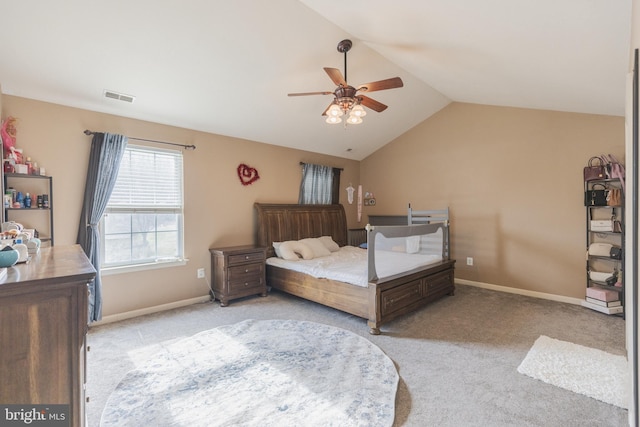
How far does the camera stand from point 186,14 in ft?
7.70

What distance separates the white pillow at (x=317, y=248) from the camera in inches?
176

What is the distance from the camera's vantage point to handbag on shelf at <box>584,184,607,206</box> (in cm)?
351

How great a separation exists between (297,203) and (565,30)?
3.90 metres

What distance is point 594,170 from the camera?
11.8 feet

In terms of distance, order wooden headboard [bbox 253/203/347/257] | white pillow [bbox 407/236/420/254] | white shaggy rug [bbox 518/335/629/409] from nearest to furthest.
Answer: white shaggy rug [bbox 518/335/629/409] → white pillow [bbox 407/236/420/254] → wooden headboard [bbox 253/203/347/257]

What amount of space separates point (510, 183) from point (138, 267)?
5.07 metres

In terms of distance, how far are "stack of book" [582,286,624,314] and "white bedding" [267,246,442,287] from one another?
173cm

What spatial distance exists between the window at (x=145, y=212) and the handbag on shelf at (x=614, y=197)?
5.07 m

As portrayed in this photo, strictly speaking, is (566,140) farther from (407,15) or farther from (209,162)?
(209,162)

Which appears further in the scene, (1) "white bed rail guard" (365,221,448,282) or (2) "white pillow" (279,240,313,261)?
(2) "white pillow" (279,240,313,261)

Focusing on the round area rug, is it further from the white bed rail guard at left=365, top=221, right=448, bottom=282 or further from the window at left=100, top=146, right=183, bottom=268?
the window at left=100, top=146, right=183, bottom=268

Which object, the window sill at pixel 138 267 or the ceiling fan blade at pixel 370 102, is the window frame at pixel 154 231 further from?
the ceiling fan blade at pixel 370 102

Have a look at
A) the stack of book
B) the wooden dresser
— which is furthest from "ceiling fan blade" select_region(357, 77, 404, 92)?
the stack of book

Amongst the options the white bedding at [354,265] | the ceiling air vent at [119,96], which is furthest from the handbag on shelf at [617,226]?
the ceiling air vent at [119,96]
